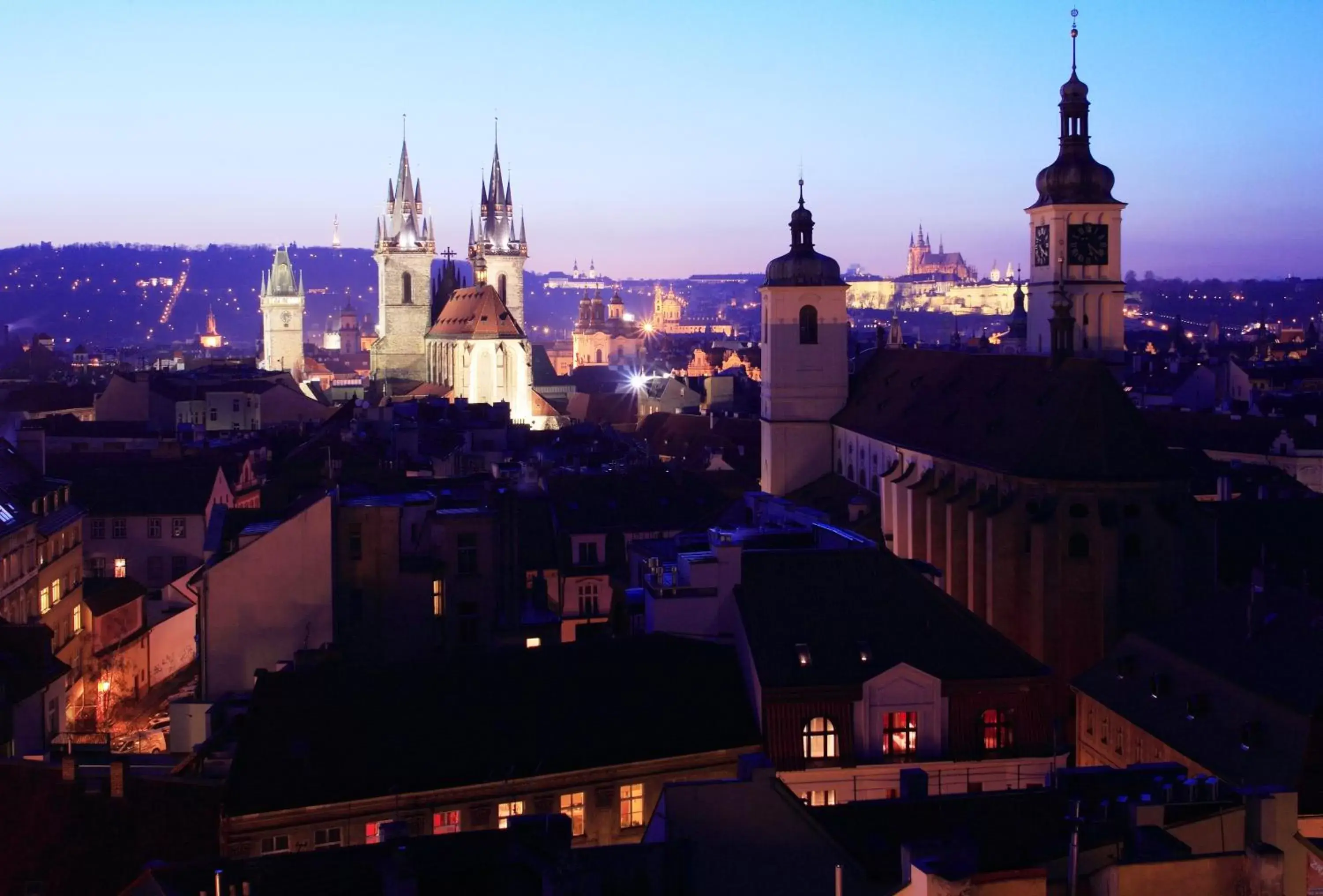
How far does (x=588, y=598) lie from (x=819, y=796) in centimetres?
1991

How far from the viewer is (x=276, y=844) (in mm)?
25844

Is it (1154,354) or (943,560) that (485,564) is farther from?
(1154,354)

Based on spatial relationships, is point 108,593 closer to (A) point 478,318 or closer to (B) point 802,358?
(B) point 802,358

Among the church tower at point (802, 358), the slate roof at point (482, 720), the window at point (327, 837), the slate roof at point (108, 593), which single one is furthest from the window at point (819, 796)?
the church tower at point (802, 358)

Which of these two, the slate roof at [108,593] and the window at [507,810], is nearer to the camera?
the window at [507,810]

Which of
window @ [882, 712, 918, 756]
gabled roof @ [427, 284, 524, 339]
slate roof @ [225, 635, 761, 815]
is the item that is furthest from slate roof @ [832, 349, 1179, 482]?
gabled roof @ [427, 284, 524, 339]

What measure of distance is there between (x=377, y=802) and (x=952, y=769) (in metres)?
9.67

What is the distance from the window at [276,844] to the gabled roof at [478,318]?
110 metres

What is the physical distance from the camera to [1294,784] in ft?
94.8

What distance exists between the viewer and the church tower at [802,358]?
2662 inches

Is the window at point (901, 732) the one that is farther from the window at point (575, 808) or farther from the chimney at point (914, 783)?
the window at point (575, 808)

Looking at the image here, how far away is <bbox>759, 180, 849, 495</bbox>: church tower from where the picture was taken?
6762 centimetres

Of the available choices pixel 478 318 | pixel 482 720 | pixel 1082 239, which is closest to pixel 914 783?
pixel 482 720

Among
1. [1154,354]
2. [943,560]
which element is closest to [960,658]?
[943,560]
